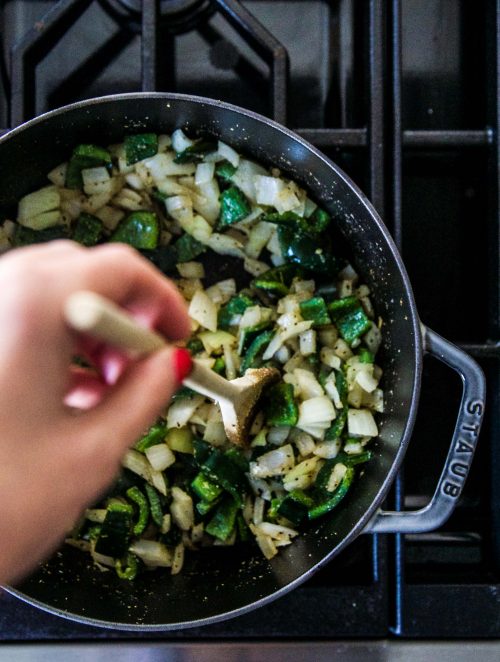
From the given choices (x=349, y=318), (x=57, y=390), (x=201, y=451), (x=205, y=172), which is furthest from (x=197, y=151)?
(x=57, y=390)

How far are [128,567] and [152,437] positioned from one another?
0.20 meters

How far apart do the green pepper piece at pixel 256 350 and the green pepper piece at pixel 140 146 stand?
336mm

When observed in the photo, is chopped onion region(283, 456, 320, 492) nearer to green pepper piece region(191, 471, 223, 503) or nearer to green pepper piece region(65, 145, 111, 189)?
green pepper piece region(191, 471, 223, 503)

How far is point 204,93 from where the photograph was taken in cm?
126

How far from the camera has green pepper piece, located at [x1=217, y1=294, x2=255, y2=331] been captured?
3.97 feet

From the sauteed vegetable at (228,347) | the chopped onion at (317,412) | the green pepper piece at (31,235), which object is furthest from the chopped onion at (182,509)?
the green pepper piece at (31,235)

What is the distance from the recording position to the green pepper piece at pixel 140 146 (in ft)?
3.86

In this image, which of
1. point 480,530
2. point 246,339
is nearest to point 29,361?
point 246,339

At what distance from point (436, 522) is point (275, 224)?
52 cm

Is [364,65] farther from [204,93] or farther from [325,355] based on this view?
[325,355]

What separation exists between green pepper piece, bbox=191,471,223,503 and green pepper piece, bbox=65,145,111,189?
0.51 m

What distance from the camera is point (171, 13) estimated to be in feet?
4.00

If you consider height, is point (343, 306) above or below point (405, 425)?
above

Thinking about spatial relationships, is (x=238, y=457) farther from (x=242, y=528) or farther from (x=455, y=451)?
(x=455, y=451)
